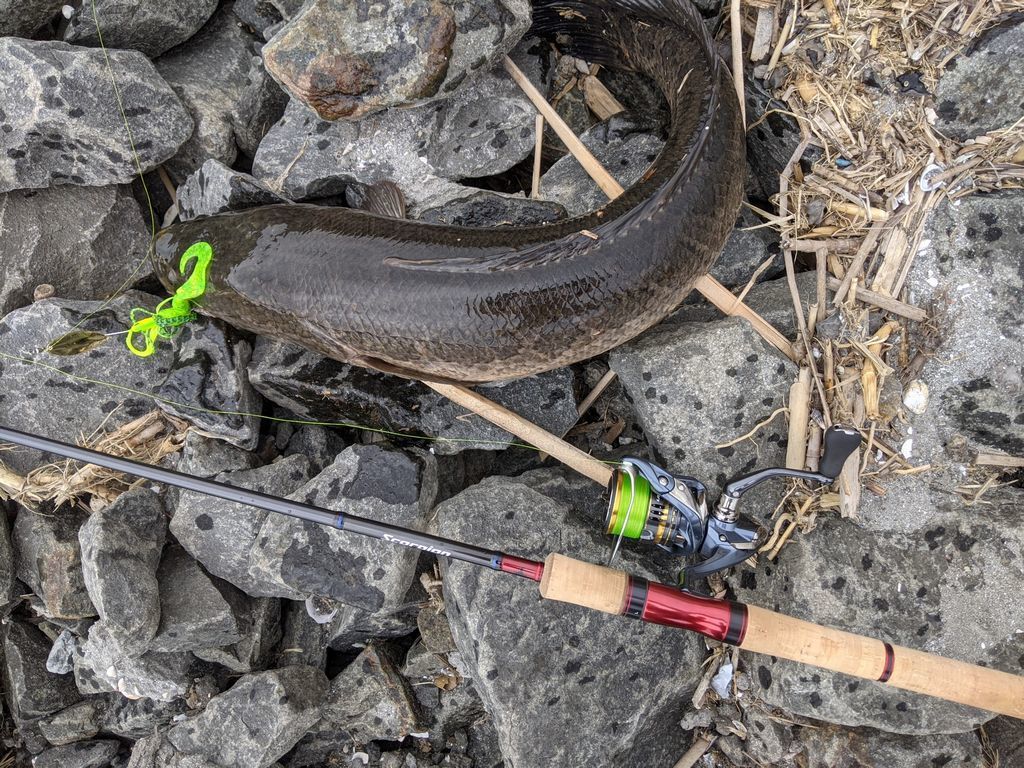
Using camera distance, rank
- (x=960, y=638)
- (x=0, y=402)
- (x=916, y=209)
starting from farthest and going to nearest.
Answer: (x=0, y=402)
(x=916, y=209)
(x=960, y=638)

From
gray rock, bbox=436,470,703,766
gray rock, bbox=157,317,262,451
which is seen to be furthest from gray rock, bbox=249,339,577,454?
gray rock, bbox=436,470,703,766

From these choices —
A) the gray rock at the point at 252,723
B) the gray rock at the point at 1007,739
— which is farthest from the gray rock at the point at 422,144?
the gray rock at the point at 1007,739

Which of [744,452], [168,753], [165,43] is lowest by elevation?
[168,753]

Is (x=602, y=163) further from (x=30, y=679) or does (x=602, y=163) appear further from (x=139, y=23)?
(x=30, y=679)

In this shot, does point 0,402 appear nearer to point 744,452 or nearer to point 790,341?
point 744,452

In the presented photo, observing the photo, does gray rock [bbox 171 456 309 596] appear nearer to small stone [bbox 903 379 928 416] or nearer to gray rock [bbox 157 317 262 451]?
gray rock [bbox 157 317 262 451]

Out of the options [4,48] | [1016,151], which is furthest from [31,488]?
[1016,151]

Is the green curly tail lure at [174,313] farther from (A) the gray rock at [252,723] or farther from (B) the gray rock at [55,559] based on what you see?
(A) the gray rock at [252,723]
